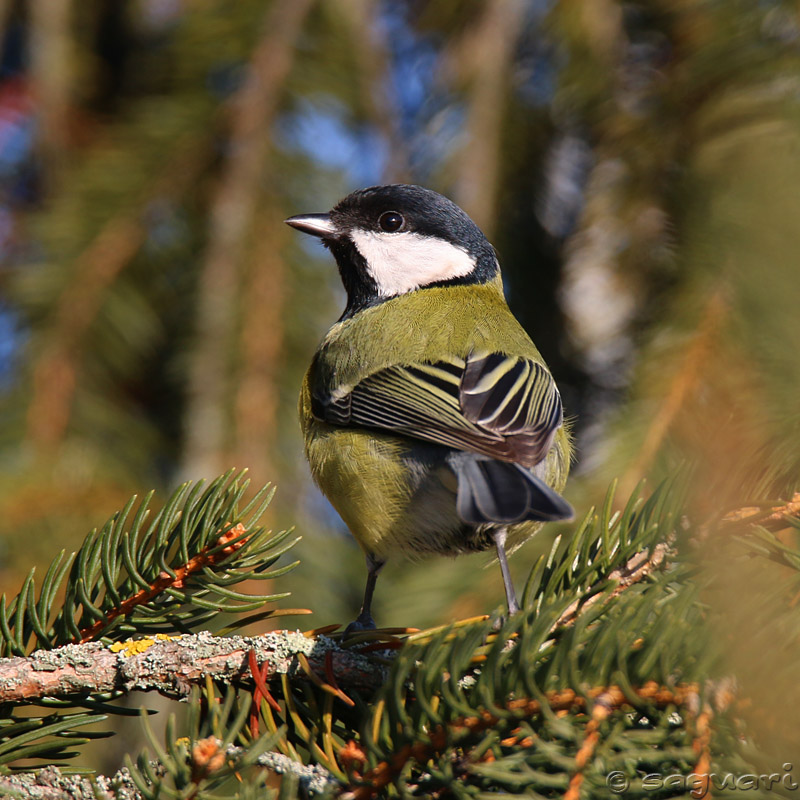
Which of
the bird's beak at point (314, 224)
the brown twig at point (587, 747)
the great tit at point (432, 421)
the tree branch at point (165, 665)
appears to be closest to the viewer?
the brown twig at point (587, 747)

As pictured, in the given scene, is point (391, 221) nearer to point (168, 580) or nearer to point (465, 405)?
point (465, 405)

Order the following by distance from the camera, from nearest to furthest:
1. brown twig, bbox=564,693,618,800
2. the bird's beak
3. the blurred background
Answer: brown twig, bbox=564,693,618,800, the blurred background, the bird's beak

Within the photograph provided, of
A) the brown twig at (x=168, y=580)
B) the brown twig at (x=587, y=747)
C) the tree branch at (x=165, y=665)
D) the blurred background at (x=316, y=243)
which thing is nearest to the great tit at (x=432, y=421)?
the blurred background at (x=316, y=243)

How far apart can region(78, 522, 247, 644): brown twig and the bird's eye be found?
1.52 meters

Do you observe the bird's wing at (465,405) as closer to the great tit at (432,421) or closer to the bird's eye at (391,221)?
the great tit at (432,421)

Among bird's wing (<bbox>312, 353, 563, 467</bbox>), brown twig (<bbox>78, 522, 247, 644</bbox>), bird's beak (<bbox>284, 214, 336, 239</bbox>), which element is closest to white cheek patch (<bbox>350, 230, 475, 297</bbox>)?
bird's beak (<bbox>284, 214, 336, 239</bbox>)

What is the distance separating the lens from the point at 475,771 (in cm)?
90

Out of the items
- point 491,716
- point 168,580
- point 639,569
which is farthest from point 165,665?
point 639,569

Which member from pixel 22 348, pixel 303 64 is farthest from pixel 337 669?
pixel 303 64

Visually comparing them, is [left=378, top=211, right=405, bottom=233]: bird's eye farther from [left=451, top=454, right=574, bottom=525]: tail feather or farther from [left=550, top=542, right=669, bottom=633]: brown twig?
[left=550, top=542, right=669, bottom=633]: brown twig

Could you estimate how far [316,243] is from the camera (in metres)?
2.55

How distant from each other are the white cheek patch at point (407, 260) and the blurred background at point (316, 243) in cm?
15

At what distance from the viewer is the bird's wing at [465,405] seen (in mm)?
1713

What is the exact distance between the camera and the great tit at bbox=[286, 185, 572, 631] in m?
1.67
